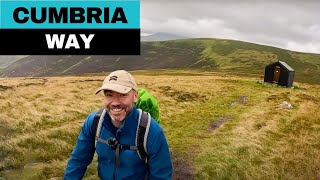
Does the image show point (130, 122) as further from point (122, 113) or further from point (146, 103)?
point (146, 103)

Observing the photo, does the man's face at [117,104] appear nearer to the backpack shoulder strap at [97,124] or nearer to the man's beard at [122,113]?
the man's beard at [122,113]

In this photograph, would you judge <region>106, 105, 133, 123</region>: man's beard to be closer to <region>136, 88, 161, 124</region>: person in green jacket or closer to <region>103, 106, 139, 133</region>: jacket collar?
<region>103, 106, 139, 133</region>: jacket collar

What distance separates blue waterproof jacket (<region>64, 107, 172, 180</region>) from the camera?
4672 millimetres

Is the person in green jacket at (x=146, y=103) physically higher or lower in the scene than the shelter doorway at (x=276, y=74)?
higher

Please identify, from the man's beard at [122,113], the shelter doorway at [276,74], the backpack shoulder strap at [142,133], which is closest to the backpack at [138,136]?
the backpack shoulder strap at [142,133]

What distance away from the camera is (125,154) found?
4.73 meters

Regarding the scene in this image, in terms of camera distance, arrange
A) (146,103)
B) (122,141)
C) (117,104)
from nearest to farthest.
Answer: (117,104), (122,141), (146,103)

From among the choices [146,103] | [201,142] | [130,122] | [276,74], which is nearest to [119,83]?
[130,122]

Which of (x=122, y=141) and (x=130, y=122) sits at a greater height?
(x=130, y=122)

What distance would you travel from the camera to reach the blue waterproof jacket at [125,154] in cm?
467

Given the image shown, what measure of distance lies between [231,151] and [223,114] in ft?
39.2

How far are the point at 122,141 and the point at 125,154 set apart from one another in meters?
0.19

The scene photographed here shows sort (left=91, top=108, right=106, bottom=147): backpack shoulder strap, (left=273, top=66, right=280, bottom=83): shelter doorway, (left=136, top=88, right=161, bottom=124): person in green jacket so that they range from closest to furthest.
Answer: (left=91, top=108, right=106, bottom=147): backpack shoulder strap < (left=136, top=88, right=161, bottom=124): person in green jacket < (left=273, top=66, right=280, bottom=83): shelter doorway

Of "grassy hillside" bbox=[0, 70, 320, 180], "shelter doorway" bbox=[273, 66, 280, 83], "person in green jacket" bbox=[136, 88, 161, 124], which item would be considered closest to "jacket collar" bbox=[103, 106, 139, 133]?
"person in green jacket" bbox=[136, 88, 161, 124]
